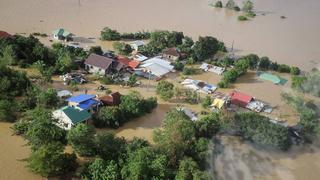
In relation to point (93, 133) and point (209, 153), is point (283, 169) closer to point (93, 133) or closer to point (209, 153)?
point (209, 153)

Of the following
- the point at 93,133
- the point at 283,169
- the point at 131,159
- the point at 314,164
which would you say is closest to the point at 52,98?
the point at 93,133

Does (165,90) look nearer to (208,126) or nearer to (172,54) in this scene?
(208,126)

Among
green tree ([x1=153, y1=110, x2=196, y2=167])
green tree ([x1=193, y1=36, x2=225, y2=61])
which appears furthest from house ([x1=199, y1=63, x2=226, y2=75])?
green tree ([x1=153, y1=110, x2=196, y2=167])

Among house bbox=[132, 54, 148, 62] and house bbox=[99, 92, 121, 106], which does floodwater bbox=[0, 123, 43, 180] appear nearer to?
house bbox=[99, 92, 121, 106]

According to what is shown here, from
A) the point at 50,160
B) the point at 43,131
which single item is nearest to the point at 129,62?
the point at 43,131

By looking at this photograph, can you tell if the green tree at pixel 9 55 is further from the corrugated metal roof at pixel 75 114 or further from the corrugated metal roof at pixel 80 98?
the corrugated metal roof at pixel 75 114
